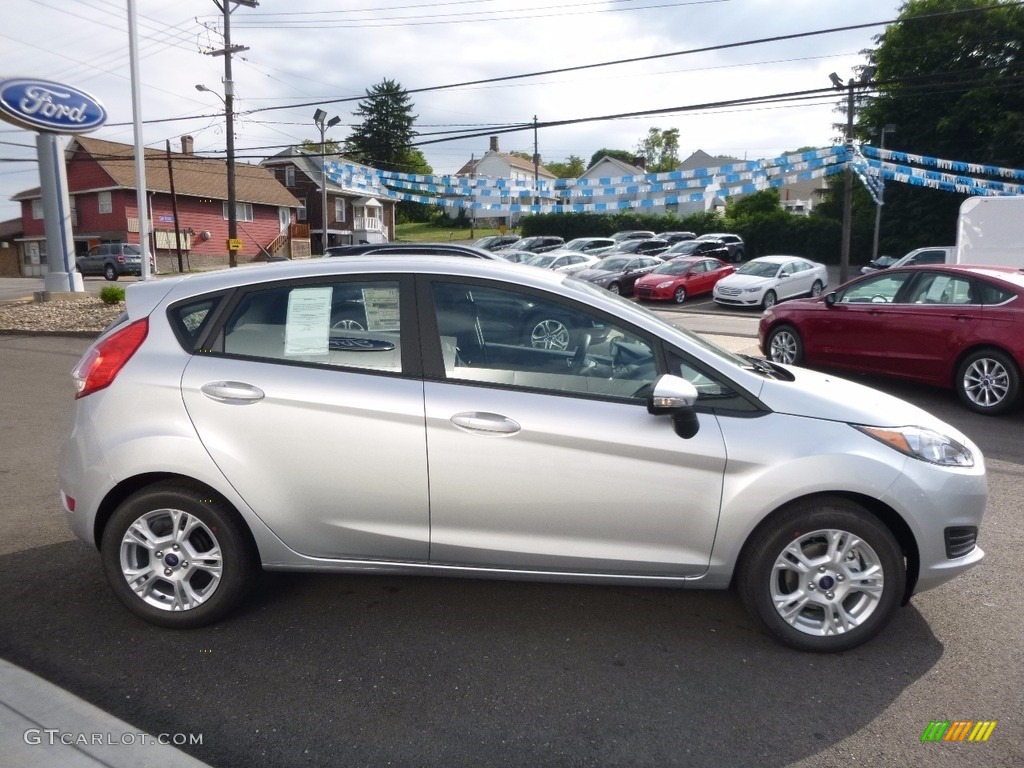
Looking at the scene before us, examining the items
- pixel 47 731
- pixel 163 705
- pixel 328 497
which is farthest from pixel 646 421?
pixel 47 731

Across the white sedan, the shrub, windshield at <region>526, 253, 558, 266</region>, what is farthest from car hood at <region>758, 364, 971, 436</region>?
windshield at <region>526, 253, 558, 266</region>

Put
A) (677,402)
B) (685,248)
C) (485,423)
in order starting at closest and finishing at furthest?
1. (677,402)
2. (485,423)
3. (685,248)

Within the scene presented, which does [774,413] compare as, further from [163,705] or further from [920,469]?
[163,705]

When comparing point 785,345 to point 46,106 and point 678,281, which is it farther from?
point 46,106

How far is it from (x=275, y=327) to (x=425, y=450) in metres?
0.94

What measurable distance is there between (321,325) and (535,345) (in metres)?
0.99

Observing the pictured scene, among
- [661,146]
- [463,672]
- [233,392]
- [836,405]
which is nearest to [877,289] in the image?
[836,405]

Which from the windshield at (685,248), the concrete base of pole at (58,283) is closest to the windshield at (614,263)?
the windshield at (685,248)

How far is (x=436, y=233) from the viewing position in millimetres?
73000

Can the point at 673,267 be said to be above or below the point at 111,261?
below

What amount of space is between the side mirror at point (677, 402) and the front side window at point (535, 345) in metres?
0.18

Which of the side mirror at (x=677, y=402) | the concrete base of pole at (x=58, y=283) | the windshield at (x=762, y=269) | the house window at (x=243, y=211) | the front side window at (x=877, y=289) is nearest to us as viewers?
the side mirror at (x=677, y=402)

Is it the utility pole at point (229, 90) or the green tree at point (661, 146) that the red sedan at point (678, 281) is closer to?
the utility pole at point (229, 90)

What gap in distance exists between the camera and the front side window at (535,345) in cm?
351
